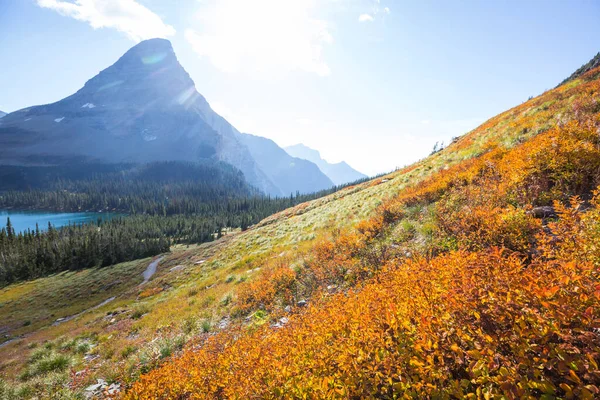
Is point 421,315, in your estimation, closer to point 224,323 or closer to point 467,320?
point 467,320

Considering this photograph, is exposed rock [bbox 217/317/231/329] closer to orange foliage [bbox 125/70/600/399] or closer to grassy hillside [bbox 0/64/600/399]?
grassy hillside [bbox 0/64/600/399]

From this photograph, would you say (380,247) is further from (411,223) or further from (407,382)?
(407,382)

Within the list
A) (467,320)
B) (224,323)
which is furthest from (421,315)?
(224,323)

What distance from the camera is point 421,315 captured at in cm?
427

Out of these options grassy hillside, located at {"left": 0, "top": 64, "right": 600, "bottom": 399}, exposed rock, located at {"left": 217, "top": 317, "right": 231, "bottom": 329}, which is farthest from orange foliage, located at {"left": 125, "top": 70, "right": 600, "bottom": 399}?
exposed rock, located at {"left": 217, "top": 317, "right": 231, "bottom": 329}

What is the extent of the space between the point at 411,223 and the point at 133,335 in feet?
55.9

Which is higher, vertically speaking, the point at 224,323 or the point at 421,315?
the point at 421,315

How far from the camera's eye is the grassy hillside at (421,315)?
299 cm

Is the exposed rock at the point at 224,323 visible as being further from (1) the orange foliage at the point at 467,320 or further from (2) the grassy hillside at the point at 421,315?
(1) the orange foliage at the point at 467,320

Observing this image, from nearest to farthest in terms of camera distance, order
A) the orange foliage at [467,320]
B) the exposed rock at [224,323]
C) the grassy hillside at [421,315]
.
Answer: the orange foliage at [467,320], the grassy hillside at [421,315], the exposed rock at [224,323]

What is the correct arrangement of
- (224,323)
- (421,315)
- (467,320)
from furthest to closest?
(224,323), (421,315), (467,320)

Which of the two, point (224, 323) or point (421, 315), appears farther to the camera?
point (224, 323)

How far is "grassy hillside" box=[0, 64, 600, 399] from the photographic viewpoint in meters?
2.99

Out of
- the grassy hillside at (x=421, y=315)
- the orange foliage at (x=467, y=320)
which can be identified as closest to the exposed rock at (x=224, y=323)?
the grassy hillside at (x=421, y=315)
